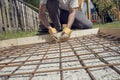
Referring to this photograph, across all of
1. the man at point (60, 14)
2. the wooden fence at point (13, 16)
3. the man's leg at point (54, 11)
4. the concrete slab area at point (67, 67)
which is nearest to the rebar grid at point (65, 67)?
the concrete slab area at point (67, 67)

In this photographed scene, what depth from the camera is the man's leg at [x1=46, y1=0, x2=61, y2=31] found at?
3.05m

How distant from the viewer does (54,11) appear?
315 centimetres

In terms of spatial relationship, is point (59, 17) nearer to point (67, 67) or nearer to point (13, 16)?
point (67, 67)

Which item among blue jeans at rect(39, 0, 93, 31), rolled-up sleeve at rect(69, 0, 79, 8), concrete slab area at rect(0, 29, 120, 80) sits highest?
rolled-up sleeve at rect(69, 0, 79, 8)

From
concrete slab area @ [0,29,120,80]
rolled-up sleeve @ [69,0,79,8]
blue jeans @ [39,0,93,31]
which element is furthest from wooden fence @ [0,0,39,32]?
concrete slab area @ [0,29,120,80]

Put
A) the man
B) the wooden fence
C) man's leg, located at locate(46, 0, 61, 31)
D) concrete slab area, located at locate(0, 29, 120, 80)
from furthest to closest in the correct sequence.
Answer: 1. the wooden fence
2. man's leg, located at locate(46, 0, 61, 31)
3. the man
4. concrete slab area, located at locate(0, 29, 120, 80)

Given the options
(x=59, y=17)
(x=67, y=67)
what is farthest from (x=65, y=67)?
(x=59, y=17)

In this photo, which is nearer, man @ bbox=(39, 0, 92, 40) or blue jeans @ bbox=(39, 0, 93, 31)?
man @ bbox=(39, 0, 92, 40)

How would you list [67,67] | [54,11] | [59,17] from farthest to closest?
[59,17]
[54,11]
[67,67]

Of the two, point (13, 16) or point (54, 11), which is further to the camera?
point (13, 16)

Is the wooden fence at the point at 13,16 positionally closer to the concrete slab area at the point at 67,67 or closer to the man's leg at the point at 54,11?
the man's leg at the point at 54,11

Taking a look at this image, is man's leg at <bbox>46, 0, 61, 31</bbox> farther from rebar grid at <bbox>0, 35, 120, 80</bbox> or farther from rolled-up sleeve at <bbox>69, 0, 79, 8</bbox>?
rebar grid at <bbox>0, 35, 120, 80</bbox>

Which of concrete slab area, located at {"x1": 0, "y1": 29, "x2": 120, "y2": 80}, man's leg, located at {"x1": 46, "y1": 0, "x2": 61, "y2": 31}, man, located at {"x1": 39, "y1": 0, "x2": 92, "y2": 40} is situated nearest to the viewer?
concrete slab area, located at {"x1": 0, "y1": 29, "x2": 120, "y2": 80}

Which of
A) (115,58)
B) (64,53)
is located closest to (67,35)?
(64,53)
